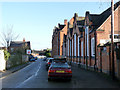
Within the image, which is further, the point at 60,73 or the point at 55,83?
the point at 60,73

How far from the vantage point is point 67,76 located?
13.1m

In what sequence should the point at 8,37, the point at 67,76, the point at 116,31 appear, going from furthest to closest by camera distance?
the point at 8,37
the point at 116,31
the point at 67,76

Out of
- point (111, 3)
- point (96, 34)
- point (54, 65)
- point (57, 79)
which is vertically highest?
point (111, 3)

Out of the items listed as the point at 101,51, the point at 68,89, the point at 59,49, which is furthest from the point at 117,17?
the point at 59,49

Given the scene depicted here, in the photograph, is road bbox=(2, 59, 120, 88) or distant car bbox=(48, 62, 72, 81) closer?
road bbox=(2, 59, 120, 88)

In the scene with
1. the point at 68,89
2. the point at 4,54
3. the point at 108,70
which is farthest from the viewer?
the point at 4,54

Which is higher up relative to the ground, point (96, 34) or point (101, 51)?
point (96, 34)

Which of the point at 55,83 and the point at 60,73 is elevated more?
the point at 60,73

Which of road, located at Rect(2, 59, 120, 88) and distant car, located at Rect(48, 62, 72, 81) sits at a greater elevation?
distant car, located at Rect(48, 62, 72, 81)

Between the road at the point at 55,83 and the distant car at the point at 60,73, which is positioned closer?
the road at the point at 55,83

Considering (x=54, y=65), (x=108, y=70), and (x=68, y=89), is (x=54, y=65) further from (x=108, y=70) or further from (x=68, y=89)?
(x=108, y=70)

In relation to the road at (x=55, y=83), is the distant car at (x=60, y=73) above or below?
above

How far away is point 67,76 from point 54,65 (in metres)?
1.32

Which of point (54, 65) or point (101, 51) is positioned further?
point (101, 51)
